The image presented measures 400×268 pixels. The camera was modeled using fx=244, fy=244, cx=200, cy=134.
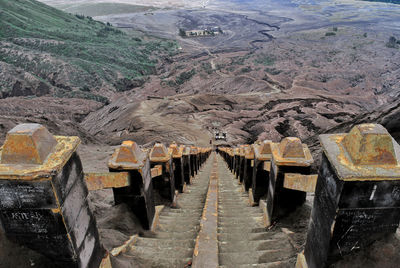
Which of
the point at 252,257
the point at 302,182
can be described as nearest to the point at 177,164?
the point at 252,257

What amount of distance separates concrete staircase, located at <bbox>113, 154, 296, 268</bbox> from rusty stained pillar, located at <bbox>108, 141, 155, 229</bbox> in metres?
0.39

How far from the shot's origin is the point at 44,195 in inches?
78.7

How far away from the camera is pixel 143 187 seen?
141 inches

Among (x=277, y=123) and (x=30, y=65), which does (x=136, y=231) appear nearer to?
(x=277, y=123)

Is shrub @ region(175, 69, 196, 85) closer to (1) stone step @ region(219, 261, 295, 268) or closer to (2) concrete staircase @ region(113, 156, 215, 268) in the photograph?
(2) concrete staircase @ region(113, 156, 215, 268)

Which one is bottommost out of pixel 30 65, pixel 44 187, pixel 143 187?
pixel 30 65

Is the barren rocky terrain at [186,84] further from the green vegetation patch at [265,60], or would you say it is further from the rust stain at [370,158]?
the rust stain at [370,158]

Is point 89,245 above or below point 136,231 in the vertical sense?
above

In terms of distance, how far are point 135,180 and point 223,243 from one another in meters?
1.56

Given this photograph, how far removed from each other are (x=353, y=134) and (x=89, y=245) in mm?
2754

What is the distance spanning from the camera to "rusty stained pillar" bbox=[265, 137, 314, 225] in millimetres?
3463

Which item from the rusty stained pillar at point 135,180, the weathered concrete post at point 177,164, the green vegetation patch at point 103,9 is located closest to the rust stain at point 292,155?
the rusty stained pillar at point 135,180

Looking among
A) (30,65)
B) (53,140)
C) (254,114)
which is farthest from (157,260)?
(30,65)

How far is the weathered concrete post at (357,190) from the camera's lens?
196 centimetres
